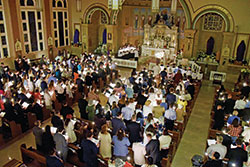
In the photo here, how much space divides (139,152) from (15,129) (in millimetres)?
5054

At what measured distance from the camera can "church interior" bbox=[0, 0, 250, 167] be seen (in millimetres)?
6539

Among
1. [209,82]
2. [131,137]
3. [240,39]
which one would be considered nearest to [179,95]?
[131,137]

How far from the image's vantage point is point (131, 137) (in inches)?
278

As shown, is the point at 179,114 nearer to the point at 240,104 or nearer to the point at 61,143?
the point at 240,104

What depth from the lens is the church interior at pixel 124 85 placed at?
654 centimetres

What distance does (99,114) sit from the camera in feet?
25.5

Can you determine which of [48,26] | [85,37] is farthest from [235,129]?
[48,26]

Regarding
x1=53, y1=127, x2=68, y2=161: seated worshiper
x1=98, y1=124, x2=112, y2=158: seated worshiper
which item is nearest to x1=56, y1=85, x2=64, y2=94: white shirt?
x1=53, y1=127, x2=68, y2=161: seated worshiper

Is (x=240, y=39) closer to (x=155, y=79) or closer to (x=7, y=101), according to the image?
(x=155, y=79)

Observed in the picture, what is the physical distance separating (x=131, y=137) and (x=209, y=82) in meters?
10.9

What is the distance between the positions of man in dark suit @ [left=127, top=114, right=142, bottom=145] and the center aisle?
166cm

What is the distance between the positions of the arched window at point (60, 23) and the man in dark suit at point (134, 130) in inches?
637

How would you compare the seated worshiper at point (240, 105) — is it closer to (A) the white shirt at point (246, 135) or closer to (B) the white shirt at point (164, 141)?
(A) the white shirt at point (246, 135)

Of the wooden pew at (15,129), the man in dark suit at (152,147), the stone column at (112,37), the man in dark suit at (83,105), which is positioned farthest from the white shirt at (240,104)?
the stone column at (112,37)
